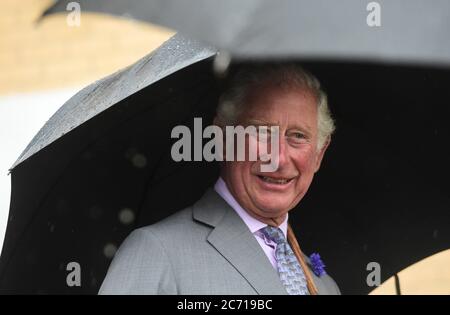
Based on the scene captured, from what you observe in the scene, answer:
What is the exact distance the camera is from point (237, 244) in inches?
72.2

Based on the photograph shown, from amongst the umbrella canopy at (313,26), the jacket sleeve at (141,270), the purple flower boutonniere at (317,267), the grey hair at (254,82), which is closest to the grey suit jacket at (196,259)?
the jacket sleeve at (141,270)

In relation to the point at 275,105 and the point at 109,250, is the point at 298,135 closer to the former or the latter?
the point at 275,105

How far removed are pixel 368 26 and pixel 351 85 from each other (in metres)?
1.09

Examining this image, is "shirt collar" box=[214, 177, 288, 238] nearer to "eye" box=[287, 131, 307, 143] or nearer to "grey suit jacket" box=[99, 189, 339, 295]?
"grey suit jacket" box=[99, 189, 339, 295]

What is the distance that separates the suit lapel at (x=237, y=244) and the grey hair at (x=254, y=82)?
8.2 inches

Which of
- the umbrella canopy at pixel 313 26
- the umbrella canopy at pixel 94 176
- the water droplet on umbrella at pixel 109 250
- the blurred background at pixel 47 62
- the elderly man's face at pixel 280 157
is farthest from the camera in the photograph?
the blurred background at pixel 47 62

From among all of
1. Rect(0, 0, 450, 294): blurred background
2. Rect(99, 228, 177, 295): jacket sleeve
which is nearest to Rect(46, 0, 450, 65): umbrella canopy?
Rect(99, 228, 177, 295): jacket sleeve

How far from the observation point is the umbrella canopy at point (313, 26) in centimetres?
110

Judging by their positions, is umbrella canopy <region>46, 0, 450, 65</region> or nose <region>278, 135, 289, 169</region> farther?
nose <region>278, 135, 289, 169</region>

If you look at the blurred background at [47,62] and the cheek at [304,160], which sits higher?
the blurred background at [47,62]

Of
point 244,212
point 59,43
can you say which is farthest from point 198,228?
point 59,43

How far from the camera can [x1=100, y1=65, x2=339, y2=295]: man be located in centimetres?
171

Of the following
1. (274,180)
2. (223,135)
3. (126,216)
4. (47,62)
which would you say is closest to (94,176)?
(126,216)

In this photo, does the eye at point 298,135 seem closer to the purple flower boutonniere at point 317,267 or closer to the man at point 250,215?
the man at point 250,215
